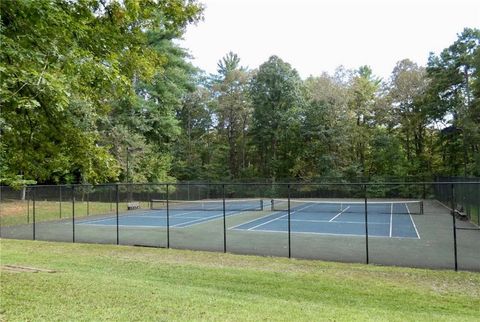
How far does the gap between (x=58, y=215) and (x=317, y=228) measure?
16.3 m

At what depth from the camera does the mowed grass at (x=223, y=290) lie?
5.63 metres

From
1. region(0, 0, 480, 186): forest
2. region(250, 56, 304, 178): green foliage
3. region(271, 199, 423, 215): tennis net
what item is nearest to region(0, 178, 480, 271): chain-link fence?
region(271, 199, 423, 215): tennis net

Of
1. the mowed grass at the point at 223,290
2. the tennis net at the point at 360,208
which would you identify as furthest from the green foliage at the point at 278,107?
the mowed grass at the point at 223,290

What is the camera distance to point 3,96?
14.7ft

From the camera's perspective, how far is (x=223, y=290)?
25.6 ft

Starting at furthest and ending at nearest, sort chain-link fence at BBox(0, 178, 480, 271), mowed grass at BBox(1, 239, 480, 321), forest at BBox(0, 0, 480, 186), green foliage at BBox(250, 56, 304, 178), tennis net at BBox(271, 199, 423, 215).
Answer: green foliage at BBox(250, 56, 304, 178) → forest at BBox(0, 0, 480, 186) → tennis net at BBox(271, 199, 423, 215) → chain-link fence at BBox(0, 178, 480, 271) → mowed grass at BBox(1, 239, 480, 321)

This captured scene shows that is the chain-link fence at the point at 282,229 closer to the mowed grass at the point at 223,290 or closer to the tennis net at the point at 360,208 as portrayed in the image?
the tennis net at the point at 360,208

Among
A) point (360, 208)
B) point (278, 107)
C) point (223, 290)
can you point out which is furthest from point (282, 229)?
point (278, 107)

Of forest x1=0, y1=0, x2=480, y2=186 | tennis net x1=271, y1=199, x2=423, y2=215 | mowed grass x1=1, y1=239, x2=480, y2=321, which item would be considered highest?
forest x1=0, y1=0, x2=480, y2=186

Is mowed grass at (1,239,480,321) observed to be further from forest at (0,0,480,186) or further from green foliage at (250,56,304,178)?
green foliage at (250,56,304,178)

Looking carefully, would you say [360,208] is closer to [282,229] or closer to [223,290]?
[282,229]

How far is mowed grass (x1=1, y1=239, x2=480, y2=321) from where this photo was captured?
563 centimetres

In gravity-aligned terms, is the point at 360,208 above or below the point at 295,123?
below

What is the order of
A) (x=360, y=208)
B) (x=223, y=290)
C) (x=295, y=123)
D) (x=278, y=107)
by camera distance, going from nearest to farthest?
(x=223, y=290)
(x=360, y=208)
(x=295, y=123)
(x=278, y=107)
